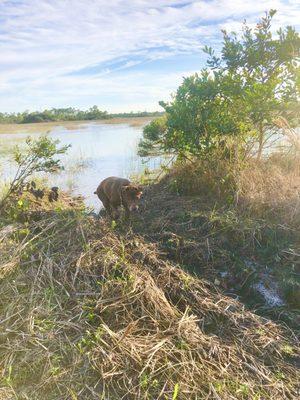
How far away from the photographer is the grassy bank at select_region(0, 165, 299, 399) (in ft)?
10.8

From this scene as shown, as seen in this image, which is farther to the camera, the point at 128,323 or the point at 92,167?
the point at 92,167

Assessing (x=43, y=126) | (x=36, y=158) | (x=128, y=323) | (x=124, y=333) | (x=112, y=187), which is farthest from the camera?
(x=43, y=126)

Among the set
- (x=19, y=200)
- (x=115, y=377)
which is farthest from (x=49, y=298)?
(x=19, y=200)

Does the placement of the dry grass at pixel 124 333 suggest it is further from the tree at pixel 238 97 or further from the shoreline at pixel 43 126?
the shoreline at pixel 43 126

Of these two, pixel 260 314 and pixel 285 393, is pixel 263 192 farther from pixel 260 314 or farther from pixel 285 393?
pixel 285 393

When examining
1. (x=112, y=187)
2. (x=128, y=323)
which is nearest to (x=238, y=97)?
(x=112, y=187)

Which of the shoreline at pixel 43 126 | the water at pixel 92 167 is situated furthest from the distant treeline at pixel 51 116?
the water at pixel 92 167

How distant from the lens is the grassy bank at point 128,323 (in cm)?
329

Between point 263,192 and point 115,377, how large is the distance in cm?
383

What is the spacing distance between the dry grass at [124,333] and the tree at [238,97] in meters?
2.86

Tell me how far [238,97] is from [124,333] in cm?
496

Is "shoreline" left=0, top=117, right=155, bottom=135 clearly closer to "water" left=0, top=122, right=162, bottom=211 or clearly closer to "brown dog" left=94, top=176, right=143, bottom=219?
"water" left=0, top=122, right=162, bottom=211

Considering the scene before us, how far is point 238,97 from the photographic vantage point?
7.06 meters

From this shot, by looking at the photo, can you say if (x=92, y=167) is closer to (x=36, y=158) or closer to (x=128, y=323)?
(x=36, y=158)
